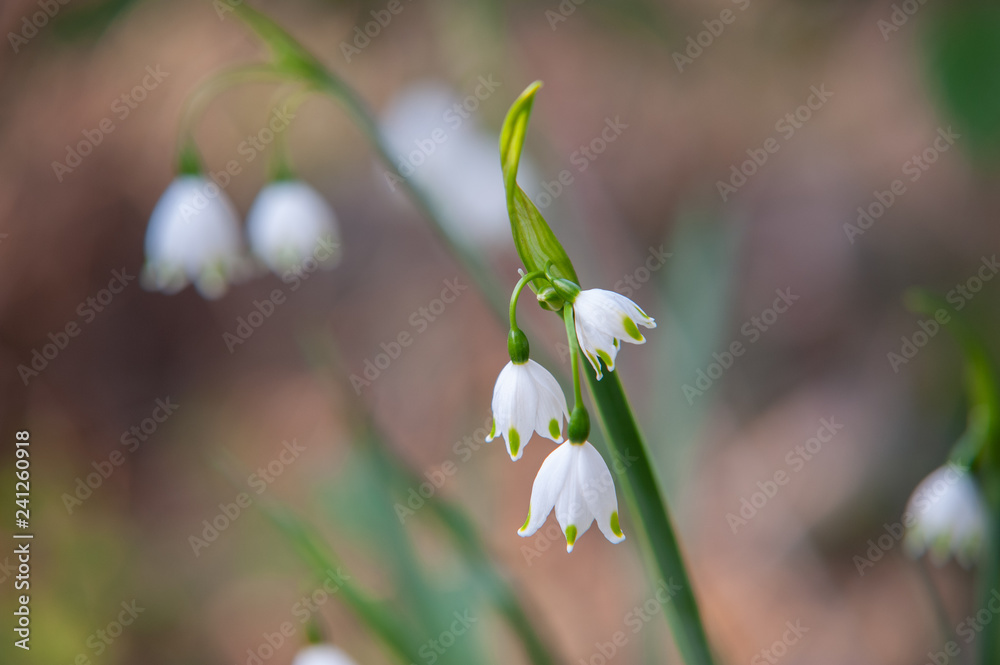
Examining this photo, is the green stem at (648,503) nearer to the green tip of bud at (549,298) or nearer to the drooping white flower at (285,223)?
the green tip of bud at (549,298)

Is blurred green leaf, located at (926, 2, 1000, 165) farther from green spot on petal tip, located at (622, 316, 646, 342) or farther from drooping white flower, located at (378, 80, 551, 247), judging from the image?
green spot on petal tip, located at (622, 316, 646, 342)

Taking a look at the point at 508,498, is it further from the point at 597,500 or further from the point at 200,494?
the point at 597,500

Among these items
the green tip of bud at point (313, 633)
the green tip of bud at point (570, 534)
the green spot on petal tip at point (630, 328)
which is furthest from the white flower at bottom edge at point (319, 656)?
the green spot on petal tip at point (630, 328)

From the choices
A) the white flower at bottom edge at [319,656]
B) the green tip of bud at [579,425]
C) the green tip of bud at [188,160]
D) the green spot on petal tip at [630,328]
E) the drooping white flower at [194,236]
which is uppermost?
the green spot on petal tip at [630,328]

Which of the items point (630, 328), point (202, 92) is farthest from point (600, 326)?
point (202, 92)

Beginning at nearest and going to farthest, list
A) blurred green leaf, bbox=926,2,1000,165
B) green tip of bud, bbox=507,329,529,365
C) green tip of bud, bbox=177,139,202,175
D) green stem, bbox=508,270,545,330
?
green stem, bbox=508,270,545,330 → green tip of bud, bbox=507,329,529,365 → green tip of bud, bbox=177,139,202,175 → blurred green leaf, bbox=926,2,1000,165

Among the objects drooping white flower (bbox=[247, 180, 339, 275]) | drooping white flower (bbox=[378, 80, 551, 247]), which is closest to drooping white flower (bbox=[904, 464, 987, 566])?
drooping white flower (bbox=[247, 180, 339, 275])

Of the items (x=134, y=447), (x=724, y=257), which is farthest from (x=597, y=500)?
(x=134, y=447)
